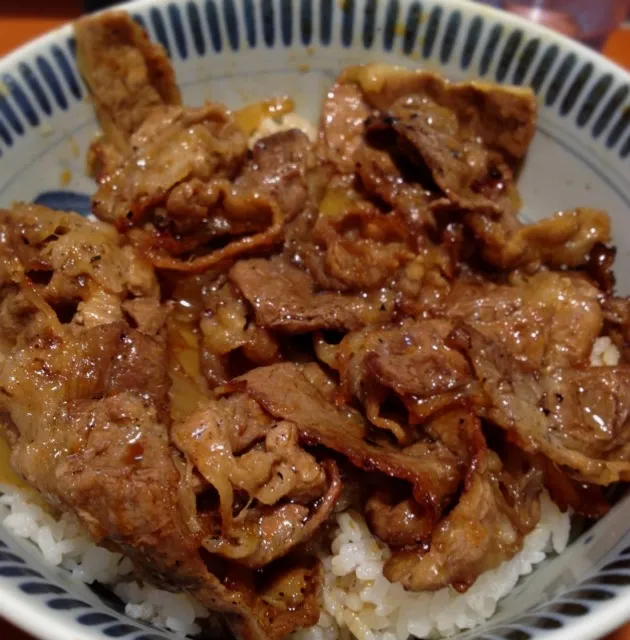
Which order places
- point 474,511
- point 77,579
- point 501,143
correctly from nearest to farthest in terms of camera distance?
point 474,511 → point 77,579 → point 501,143

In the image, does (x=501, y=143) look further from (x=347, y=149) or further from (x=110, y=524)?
(x=110, y=524)

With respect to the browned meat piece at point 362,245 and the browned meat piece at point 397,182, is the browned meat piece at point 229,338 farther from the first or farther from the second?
the browned meat piece at point 397,182

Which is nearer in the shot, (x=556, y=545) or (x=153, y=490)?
(x=153, y=490)

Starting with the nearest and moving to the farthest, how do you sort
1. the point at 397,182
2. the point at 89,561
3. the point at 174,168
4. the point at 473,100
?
the point at 89,561 → the point at 174,168 → the point at 397,182 → the point at 473,100

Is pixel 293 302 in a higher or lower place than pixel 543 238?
lower

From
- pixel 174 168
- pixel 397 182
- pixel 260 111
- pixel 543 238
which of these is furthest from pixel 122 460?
pixel 260 111

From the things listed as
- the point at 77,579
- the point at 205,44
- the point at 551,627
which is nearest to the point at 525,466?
the point at 551,627

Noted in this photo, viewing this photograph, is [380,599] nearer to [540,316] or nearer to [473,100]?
[540,316]

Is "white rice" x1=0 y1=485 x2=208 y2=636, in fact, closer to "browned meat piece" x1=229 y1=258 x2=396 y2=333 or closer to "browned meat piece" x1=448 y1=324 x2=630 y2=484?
"browned meat piece" x1=229 y1=258 x2=396 y2=333
